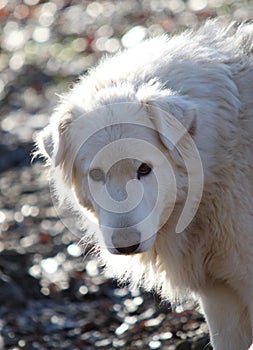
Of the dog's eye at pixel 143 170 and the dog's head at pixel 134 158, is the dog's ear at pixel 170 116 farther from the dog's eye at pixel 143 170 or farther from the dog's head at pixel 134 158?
the dog's eye at pixel 143 170

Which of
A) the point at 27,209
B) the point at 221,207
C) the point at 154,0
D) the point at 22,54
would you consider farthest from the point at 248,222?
the point at 154,0

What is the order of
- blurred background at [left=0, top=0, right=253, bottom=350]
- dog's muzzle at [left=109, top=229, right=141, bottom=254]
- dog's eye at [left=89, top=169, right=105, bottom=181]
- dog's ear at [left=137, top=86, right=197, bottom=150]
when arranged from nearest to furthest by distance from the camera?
dog's muzzle at [left=109, top=229, right=141, bottom=254] < dog's ear at [left=137, top=86, right=197, bottom=150] < dog's eye at [left=89, top=169, right=105, bottom=181] < blurred background at [left=0, top=0, right=253, bottom=350]

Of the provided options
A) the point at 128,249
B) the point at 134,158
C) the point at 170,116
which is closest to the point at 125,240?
the point at 128,249

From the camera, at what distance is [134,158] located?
516 centimetres

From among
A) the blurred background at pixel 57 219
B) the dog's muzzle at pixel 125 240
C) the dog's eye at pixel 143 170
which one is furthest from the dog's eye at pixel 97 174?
the blurred background at pixel 57 219

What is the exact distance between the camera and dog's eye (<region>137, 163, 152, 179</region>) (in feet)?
17.0

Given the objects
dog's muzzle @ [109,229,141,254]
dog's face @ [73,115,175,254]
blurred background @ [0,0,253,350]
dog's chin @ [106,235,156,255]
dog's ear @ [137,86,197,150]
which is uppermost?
dog's ear @ [137,86,197,150]

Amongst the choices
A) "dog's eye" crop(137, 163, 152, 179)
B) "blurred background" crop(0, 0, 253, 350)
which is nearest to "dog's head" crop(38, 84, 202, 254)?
"dog's eye" crop(137, 163, 152, 179)

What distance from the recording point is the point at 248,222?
539 centimetres

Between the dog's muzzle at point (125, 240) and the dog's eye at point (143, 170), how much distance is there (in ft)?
1.12

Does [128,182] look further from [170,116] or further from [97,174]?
[170,116]

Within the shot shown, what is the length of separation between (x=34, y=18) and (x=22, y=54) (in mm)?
1869

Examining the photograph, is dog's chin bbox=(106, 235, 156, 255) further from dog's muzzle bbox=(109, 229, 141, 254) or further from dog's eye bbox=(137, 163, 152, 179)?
dog's eye bbox=(137, 163, 152, 179)

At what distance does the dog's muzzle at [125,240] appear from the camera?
503 cm
